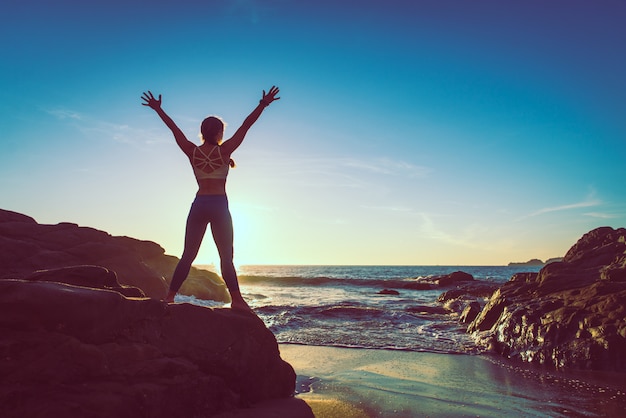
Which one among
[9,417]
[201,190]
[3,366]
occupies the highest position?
[201,190]

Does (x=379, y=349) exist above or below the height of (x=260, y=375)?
below

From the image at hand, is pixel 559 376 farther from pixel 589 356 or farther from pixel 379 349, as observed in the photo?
pixel 379 349

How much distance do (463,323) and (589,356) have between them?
22.7 feet

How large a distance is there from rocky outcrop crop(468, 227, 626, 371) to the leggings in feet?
22.9

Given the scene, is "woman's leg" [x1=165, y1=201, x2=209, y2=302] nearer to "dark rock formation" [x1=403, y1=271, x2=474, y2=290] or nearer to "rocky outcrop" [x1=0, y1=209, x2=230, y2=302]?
"rocky outcrop" [x1=0, y1=209, x2=230, y2=302]

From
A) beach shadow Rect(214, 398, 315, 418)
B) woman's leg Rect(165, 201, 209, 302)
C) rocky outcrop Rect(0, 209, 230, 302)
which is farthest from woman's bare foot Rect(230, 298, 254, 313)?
rocky outcrop Rect(0, 209, 230, 302)

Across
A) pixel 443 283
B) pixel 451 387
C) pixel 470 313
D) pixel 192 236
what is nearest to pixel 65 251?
pixel 192 236

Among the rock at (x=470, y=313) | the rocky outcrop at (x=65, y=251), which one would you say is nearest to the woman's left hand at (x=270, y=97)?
the rocky outcrop at (x=65, y=251)

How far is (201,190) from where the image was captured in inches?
218

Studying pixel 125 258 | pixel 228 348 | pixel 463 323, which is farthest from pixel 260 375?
pixel 125 258

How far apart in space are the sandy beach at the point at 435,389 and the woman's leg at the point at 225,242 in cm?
159

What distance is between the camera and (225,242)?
18.4ft

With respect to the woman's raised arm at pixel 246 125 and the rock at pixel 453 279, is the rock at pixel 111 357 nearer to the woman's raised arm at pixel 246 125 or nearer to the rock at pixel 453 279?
the woman's raised arm at pixel 246 125

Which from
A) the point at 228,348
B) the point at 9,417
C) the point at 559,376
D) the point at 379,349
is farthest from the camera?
the point at 379,349
